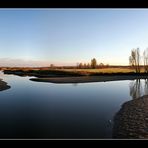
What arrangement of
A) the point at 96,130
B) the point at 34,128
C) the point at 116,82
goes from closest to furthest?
the point at 96,130
the point at 34,128
the point at 116,82

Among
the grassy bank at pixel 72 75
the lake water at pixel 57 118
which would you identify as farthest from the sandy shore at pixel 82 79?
the lake water at pixel 57 118

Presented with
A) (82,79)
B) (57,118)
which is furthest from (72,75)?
(57,118)

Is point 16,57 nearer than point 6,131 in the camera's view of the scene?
No

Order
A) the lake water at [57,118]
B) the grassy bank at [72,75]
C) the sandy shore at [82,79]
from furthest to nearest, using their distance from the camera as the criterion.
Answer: the sandy shore at [82,79] → the grassy bank at [72,75] → the lake water at [57,118]

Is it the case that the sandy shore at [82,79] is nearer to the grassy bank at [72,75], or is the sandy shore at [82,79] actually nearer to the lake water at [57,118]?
the grassy bank at [72,75]

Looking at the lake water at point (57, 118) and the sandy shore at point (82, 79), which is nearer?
the lake water at point (57, 118)

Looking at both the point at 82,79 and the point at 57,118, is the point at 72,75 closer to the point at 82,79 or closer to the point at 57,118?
the point at 82,79

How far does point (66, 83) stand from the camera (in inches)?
532

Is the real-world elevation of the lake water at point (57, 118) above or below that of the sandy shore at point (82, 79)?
below

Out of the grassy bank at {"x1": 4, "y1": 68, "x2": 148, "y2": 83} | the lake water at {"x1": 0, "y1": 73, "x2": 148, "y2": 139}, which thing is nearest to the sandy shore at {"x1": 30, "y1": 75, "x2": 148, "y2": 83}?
the grassy bank at {"x1": 4, "y1": 68, "x2": 148, "y2": 83}

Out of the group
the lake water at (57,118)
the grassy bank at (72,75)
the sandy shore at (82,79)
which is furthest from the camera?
the sandy shore at (82,79)
